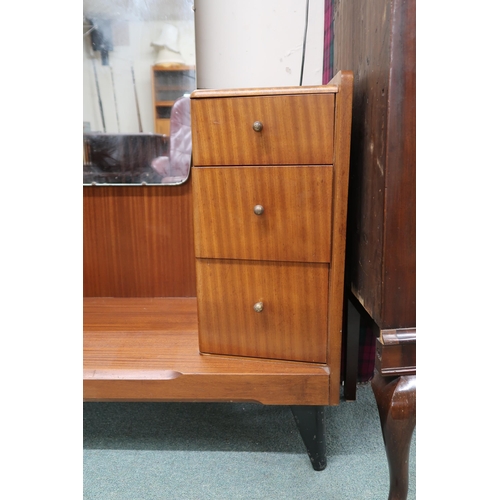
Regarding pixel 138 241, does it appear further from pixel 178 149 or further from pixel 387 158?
pixel 387 158

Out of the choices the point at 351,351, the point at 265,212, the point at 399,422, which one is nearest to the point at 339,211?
the point at 265,212

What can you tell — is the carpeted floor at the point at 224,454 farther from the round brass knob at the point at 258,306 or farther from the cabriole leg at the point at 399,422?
the round brass knob at the point at 258,306

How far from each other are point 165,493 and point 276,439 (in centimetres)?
26

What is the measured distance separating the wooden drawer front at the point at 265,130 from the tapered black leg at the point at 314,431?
473mm

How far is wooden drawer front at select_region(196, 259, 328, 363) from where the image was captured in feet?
2.38

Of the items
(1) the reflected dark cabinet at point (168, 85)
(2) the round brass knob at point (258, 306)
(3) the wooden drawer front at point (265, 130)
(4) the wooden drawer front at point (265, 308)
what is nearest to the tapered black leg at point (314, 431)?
(4) the wooden drawer front at point (265, 308)

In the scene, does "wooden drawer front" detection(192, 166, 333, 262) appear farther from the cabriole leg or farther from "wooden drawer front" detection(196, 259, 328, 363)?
the cabriole leg

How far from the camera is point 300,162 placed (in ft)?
2.23

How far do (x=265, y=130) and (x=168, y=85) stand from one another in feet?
1.59

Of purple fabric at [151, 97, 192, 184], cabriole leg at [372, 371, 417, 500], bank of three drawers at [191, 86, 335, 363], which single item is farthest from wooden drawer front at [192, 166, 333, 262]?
purple fabric at [151, 97, 192, 184]
